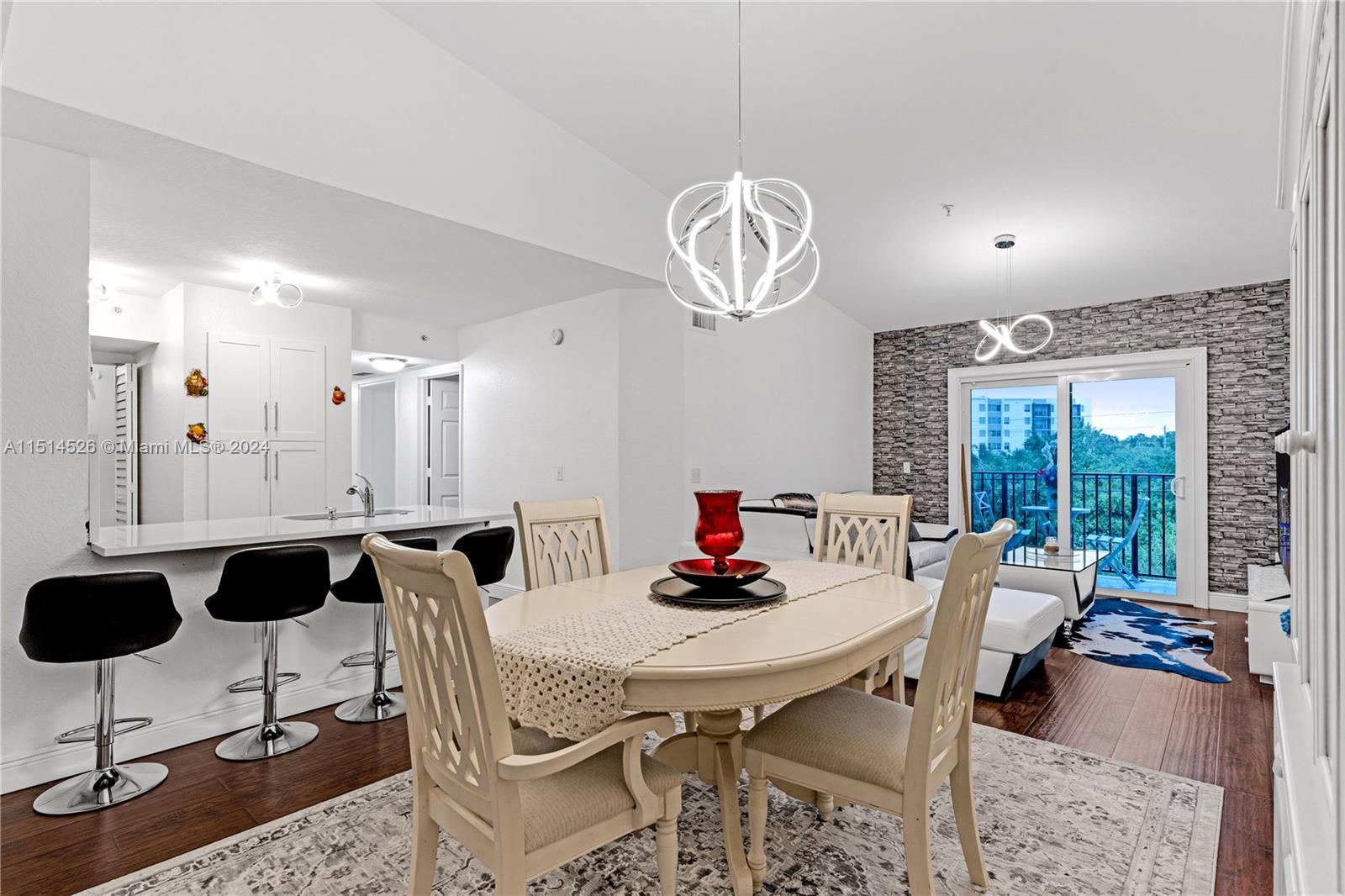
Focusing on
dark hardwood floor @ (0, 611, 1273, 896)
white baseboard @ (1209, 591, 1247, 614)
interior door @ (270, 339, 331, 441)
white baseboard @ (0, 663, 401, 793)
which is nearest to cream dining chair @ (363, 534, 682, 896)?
dark hardwood floor @ (0, 611, 1273, 896)

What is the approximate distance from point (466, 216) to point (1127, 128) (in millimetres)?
3295

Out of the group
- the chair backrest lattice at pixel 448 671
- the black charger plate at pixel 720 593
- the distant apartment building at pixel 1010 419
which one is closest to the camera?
the chair backrest lattice at pixel 448 671

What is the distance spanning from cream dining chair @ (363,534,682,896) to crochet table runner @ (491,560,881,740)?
0.21ft

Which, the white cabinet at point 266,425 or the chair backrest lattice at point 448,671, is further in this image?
the white cabinet at point 266,425

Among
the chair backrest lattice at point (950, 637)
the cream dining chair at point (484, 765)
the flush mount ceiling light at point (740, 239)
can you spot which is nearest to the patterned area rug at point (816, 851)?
the cream dining chair at point (484, 765)

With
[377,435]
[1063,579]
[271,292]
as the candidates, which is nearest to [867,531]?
[1063,579]

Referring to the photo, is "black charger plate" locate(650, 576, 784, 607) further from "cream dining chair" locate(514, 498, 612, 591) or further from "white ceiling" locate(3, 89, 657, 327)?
"white ceiling" locate(3, 89, 657, 327)

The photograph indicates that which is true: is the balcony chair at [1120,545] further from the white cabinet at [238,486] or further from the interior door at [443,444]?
the white cabinet at [238,486]

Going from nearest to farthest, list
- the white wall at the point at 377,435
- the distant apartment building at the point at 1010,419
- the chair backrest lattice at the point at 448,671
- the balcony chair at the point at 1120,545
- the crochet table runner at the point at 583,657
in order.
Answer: the chair backrest lattice at the point at 448,671, the crochet table runner at the point at 583,657, the balcony chair at the point at 1120,545, the distant apartment building at the point at 1010,419, the white wall at the point at 377,435

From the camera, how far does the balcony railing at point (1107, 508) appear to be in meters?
5.41

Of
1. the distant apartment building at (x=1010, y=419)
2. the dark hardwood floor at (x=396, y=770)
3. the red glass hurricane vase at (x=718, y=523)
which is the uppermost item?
the distant apartment building at (x=1010, y=419)

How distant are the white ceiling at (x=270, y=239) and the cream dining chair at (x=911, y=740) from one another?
280cm

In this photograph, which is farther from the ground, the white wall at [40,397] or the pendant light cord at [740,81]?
the pendant light cord at [740,81]

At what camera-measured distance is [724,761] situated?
1975mm
